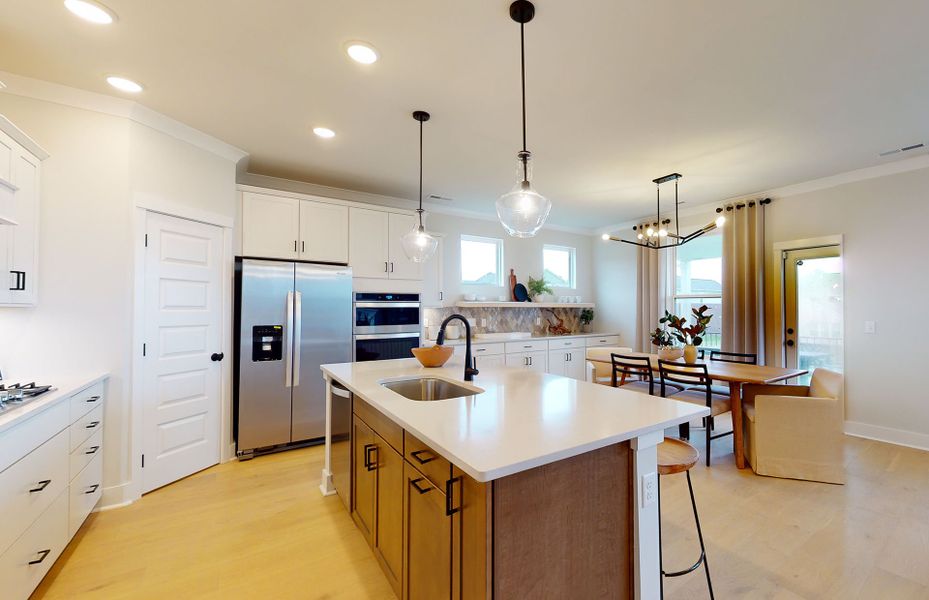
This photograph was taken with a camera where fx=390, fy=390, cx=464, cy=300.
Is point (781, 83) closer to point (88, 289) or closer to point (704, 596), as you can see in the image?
point (704, 596)

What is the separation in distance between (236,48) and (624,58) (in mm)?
2160

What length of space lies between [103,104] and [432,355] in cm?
279

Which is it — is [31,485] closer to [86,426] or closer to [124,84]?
[86,426]

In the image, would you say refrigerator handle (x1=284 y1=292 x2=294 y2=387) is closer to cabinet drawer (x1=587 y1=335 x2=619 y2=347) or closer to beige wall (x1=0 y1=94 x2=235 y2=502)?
beige wall (x1=0 y1=94 x2=235 y2=502)

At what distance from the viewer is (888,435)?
385cm

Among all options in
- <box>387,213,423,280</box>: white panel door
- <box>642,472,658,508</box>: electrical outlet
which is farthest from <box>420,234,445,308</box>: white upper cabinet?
<box>642,472,658,508</box>: electrical outlet

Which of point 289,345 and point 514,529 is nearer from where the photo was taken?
point 514,529

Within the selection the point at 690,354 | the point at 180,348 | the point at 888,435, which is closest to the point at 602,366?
the point at 690,354

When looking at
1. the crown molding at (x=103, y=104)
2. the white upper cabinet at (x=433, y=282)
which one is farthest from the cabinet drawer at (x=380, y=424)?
the white upper cabinet at (x=433, y=282)

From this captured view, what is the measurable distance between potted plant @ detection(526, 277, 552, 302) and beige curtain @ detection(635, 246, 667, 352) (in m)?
1.44

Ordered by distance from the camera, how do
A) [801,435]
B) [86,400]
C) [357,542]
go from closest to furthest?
[357,542] < [86,400] < [801,435]

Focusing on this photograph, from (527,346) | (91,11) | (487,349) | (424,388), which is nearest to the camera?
(91,11)

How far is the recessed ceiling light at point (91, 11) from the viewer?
5.94 ft

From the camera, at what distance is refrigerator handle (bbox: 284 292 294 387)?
3586mm
